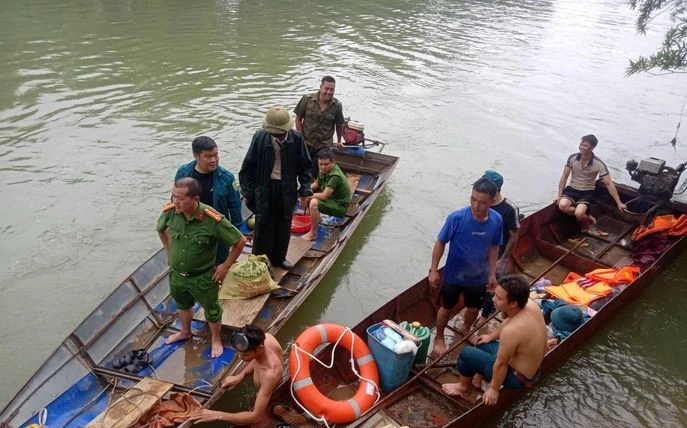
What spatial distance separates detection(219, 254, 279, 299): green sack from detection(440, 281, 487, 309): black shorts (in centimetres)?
224

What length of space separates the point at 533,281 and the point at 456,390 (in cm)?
292

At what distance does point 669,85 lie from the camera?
2041 centimetres

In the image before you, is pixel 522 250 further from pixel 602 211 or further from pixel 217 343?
pixel 217 343

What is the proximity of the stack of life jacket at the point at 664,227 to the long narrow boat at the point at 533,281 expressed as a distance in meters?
0.15

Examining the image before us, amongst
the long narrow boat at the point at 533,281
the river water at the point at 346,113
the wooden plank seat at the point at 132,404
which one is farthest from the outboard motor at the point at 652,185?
the wooden plank seat at the point at 132,404

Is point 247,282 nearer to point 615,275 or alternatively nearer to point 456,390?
point 456,390

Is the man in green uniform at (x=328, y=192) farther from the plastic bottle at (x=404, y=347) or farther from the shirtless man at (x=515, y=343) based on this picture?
the shirtless man at (x=515, y=343)

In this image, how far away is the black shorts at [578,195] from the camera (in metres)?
9.25

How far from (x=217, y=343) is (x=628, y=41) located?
28149 mm

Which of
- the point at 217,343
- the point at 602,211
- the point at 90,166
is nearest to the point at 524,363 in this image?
the point at 217,343

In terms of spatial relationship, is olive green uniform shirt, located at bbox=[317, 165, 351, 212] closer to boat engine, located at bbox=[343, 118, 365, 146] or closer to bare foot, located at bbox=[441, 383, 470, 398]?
boat engine, located at bbox=[343, 118, 365, 146]

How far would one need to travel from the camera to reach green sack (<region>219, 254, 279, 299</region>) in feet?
21.4

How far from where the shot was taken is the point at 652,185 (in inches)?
362

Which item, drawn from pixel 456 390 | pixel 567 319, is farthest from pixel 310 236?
pixel 567 319
